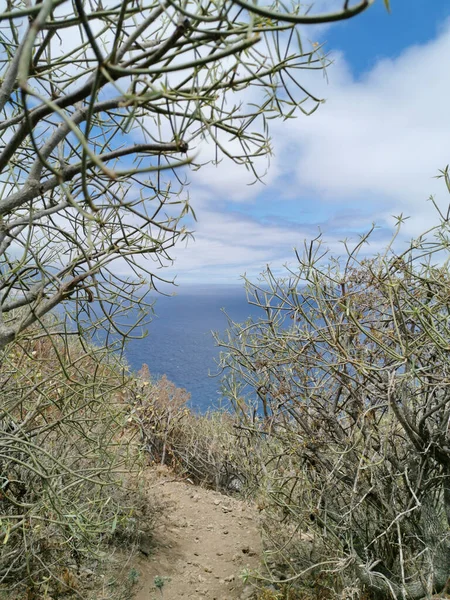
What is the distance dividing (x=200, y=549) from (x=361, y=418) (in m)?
3.38

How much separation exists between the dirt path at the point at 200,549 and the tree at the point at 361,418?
89 centimetres

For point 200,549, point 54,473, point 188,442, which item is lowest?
point 200,549

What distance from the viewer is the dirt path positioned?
4953mm

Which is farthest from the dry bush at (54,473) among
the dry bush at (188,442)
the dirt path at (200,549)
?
the dry bush at (188,442)

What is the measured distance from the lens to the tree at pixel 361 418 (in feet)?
10.9

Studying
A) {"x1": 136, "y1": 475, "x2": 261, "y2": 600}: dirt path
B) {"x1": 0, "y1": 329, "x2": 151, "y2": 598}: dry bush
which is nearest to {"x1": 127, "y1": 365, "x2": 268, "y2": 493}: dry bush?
{"x1": 136, "y1": 475, "x2": 261, "y2": 600}: dirt path

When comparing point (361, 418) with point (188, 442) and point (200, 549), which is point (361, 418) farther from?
point (188, 442)

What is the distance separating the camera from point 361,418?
3.56 metres

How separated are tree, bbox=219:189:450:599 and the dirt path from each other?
2.92ft

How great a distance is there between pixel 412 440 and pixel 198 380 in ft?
80.0

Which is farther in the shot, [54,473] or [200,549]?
[200,549]

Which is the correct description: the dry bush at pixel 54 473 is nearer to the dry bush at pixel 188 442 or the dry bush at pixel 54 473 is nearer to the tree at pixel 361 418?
the tree at pixel 361 418

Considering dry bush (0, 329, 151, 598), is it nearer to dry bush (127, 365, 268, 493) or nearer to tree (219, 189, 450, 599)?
tree (219, 189, 450, 599)

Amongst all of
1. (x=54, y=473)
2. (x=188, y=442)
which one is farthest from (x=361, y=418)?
(x=188, y=442)
